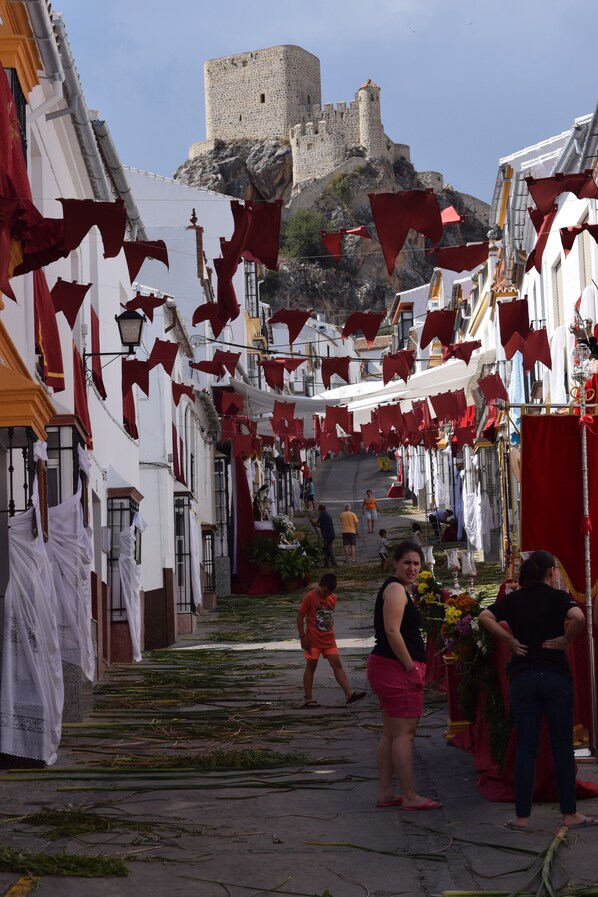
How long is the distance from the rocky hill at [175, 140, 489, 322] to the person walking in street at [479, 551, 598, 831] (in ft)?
263

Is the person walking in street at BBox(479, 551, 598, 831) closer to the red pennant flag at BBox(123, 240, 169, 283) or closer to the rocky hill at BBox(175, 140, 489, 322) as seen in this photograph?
the red pennant flag at BBox(123, 240, 169, 283)

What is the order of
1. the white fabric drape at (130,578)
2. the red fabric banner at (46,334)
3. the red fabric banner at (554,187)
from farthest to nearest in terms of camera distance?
the white fabric drape at (130,578) → the red fabric banner at (46,334) → the red fabric banner at (554,187)

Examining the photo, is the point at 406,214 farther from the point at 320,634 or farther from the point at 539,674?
the point at 320,634

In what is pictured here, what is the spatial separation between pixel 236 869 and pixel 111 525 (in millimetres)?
11856

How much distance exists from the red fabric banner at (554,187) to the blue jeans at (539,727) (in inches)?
180

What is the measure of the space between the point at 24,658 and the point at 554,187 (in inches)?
225

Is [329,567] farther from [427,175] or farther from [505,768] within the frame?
[427,175]

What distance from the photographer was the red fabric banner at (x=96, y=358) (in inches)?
632

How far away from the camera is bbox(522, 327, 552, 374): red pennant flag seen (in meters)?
18.4

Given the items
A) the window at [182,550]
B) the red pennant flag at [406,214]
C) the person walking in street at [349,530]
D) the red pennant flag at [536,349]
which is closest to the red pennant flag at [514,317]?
the red pennant flag at [536,349]

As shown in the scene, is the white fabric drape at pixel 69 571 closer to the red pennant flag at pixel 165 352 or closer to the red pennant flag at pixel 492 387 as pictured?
the red pennant flag at pixel 165 352

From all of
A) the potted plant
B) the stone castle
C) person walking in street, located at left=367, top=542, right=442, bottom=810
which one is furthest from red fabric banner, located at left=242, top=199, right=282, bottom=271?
the stone castle

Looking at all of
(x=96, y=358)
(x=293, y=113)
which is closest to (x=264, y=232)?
(x=96, y=358)

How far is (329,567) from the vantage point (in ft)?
107
